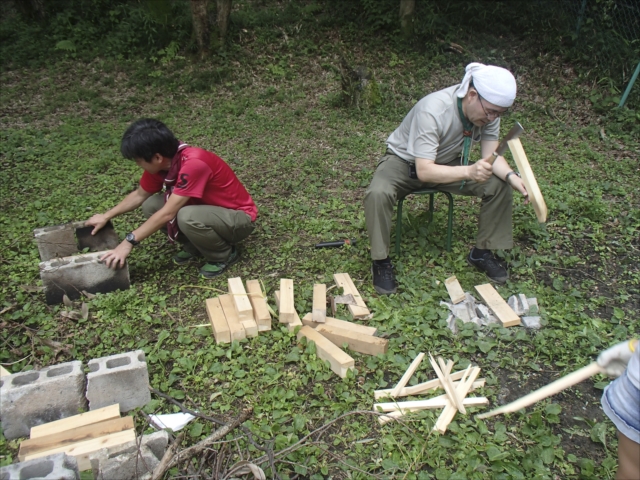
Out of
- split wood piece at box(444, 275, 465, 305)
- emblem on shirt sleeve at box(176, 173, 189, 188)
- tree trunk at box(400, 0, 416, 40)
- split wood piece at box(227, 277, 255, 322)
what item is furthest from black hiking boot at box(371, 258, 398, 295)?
tree trunk at box(400, 0, 416, 40)

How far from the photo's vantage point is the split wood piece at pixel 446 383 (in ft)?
8.84

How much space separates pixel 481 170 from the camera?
10.9 ft

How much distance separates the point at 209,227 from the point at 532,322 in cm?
241

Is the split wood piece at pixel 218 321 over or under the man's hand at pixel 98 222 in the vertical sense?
under

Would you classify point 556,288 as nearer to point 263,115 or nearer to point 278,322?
point 278,322

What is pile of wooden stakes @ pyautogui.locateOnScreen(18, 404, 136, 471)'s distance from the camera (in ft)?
7.55

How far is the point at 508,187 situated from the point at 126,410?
2998 mm

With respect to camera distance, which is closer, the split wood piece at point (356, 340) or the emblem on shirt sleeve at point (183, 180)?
the split wood piece at point (356, 340)

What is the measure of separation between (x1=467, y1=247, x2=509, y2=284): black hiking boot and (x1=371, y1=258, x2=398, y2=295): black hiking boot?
72 centimetres

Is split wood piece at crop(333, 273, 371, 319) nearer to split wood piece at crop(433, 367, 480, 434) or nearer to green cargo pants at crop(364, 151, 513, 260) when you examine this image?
green cargo pants at crop(364, 151, 513, 260)

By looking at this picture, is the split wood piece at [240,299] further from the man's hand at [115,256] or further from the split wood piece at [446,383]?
the split wood piece at [446,383]

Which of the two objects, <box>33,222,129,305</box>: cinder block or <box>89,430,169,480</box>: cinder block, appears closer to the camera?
<box>89,430,169,480</box>: cinder block

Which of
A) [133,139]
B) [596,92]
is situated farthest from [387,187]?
[596,92]

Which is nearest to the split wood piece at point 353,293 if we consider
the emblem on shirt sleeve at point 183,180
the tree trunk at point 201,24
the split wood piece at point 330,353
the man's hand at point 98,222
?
the split wood piece at point 330,353
